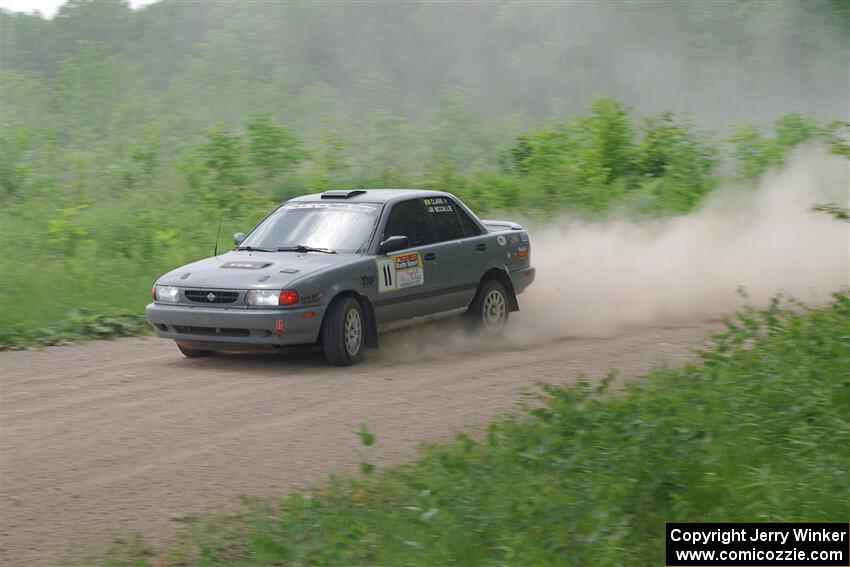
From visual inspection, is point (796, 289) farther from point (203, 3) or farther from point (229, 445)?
point (203, 3)

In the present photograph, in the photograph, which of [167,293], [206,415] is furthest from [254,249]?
[206,415]

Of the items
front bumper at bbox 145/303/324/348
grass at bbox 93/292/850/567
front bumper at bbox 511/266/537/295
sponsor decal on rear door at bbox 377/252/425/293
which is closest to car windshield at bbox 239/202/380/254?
sponsor decal on rear door at bbox 377/252/425/293

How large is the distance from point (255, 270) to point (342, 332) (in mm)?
1002

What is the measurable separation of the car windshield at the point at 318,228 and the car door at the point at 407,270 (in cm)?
24

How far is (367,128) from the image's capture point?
27234 millimetres

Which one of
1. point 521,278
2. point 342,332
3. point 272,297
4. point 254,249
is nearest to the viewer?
point 272,297

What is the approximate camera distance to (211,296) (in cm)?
1037

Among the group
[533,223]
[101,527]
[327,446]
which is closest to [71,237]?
[533,223]

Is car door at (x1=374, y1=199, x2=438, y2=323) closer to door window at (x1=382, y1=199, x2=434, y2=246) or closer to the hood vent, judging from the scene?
door window at (x1=382, y1=199, x2=434, y2=246)

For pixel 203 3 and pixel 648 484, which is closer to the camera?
pixel 648 484

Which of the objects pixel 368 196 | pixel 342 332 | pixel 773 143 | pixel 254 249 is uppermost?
pixel 773 143

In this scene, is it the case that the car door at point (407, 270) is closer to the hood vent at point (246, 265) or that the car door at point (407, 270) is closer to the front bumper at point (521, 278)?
the hood vent at point (246, 265)

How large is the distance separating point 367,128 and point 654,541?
73.8 ft

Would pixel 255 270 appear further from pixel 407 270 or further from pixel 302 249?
pixel 407 270
